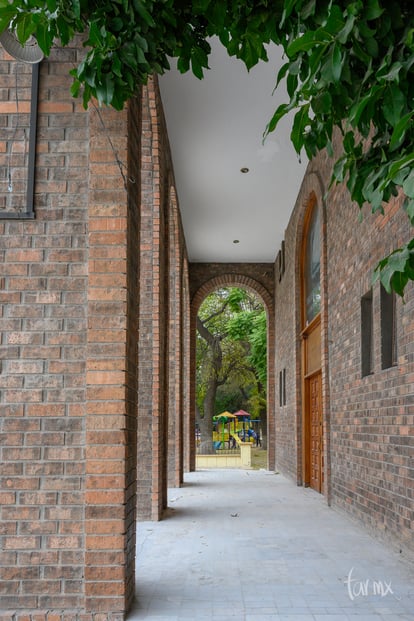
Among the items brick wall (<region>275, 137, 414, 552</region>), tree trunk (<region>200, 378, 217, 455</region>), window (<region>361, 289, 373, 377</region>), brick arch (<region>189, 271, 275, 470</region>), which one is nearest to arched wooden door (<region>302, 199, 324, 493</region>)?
brick wall (<region>275, 137, 414, 552</region>)

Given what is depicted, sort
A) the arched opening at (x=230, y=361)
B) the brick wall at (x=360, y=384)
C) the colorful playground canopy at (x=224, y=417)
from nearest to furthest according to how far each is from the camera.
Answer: the brick wall at (x=360, y=384) < the arched opening at (x=230, y=361) < the colorful playground canopy at (x=224, y=417)

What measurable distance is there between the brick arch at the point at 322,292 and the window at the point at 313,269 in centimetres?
25

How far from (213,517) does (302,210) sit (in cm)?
561

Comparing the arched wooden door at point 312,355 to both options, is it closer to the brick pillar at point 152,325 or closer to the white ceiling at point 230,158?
the white ceiling at point 230,158

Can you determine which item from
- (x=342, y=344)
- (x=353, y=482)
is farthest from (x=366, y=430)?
(x=342, y=344)

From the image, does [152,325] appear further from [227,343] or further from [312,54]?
[227,343]

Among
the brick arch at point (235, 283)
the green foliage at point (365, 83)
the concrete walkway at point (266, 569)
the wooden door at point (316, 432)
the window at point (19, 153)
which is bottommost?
the concrete walkway at point (266, 569)

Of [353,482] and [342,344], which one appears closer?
[353,482]

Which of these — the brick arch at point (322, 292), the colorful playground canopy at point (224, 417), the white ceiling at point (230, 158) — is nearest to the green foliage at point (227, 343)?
the colorful playground canopy at point (224, 417)

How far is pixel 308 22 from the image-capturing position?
238cm

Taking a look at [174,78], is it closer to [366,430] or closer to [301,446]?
[366,430]

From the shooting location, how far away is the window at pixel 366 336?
665cm

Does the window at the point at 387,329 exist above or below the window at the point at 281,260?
below

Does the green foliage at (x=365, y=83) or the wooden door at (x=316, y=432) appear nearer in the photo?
the green foliage at (x=365, y=83)
